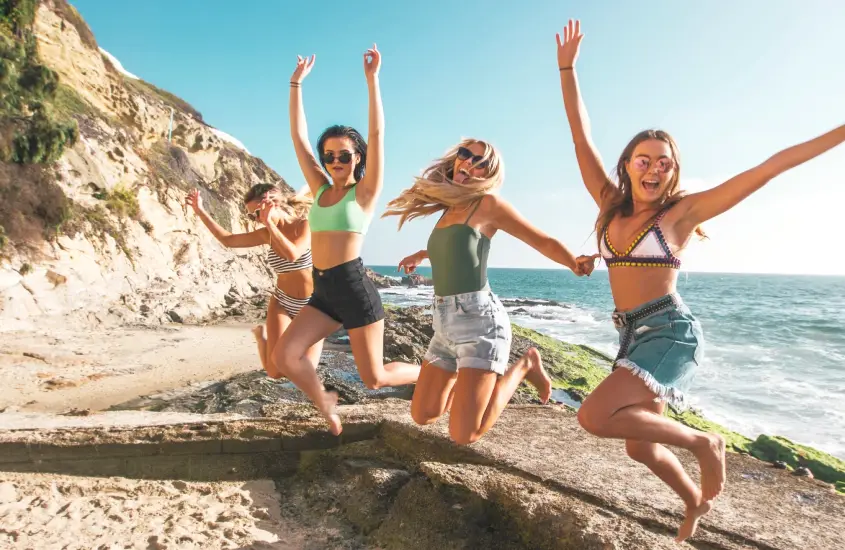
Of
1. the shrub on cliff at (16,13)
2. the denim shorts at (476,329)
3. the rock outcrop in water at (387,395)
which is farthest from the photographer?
the shrub on cliff at (16,13)

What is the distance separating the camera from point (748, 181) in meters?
2.35

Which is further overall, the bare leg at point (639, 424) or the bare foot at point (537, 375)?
the bare foot at point (537, 375)

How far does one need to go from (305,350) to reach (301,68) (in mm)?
2159

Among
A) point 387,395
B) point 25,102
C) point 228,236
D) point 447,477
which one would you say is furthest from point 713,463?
point 25,102

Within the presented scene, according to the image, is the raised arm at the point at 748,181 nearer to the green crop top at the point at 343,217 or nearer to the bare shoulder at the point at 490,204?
the bare shoulder at the point at 490,204

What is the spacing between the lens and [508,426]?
183 inches

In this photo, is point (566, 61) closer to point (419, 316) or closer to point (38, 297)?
point (419, 316)

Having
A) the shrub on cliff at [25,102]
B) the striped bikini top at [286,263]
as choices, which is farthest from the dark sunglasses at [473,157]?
the shrub on cliff at [25,102]

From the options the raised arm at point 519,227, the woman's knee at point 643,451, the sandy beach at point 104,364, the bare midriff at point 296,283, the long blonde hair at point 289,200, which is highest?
the long blonde hair at point 289,200

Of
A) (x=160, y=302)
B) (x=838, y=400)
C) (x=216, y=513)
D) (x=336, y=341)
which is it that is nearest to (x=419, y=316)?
(x=336, y=341)

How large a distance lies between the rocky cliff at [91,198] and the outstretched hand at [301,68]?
40.7ft

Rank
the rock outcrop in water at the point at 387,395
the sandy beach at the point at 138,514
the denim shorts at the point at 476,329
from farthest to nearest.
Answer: the rock outcrop in water at the point at 387,395
the sandy beach at the point at 138,514
the denim shorts at the point at 476,329

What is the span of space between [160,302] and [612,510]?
57.1 feet

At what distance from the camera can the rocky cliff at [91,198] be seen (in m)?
14.4
